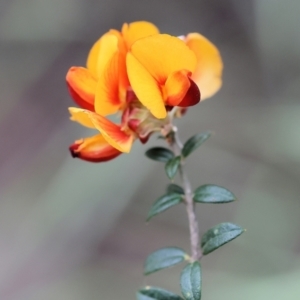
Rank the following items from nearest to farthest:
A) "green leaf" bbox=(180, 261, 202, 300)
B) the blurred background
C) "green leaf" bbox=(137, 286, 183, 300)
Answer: "green leaf" bbox=(180, 261, 202, 300), "green leaf" bbox=(137, 286, 183, 300), the blurred background

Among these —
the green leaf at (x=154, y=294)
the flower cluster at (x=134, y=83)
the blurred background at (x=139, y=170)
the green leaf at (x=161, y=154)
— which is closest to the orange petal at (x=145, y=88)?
the flower cluster at (x=134, y=83)

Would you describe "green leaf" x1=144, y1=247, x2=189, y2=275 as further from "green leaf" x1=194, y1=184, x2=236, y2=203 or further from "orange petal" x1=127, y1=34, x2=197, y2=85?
"orange petal" x1=127, y1=34, x2=197, y2=85

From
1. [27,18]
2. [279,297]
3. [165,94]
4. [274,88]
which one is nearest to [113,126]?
[165,94]

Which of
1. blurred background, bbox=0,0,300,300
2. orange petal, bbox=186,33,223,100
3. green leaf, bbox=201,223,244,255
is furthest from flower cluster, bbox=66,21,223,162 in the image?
blurred background, bbox=0,0,300,300

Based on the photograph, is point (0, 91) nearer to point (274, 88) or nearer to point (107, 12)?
point (107, 12)

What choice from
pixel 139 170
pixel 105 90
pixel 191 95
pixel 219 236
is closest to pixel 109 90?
pixel 105 90

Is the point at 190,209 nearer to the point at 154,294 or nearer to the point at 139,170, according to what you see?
the point at 154,294

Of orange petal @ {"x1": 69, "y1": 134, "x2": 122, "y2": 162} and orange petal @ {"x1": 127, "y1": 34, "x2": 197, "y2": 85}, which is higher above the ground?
orange petal @ {"x1": 127, "y1": 34, "x2": 197, "y2": 85}

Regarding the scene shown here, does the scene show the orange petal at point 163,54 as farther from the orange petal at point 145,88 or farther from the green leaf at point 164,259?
the green leaf at point 164,259
